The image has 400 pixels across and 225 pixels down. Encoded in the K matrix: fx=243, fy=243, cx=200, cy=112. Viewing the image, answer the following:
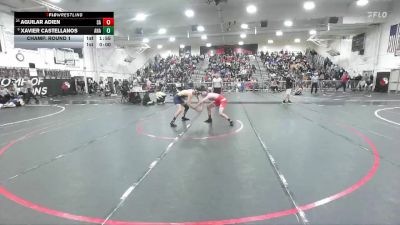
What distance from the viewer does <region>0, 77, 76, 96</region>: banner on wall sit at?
56.3ft

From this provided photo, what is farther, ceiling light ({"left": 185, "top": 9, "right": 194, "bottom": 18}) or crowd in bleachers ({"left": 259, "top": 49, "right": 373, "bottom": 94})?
crowd in bleachers ({"left": 259, "top": 49, "right": 373, "bottom": 94})

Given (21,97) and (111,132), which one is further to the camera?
(21,97)

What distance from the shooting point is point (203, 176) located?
3436 mm

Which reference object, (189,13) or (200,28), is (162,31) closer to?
(200,28)

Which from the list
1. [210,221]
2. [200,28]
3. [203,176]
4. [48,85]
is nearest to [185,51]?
[200,28]

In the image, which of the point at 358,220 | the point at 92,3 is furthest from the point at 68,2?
the point at 358,220

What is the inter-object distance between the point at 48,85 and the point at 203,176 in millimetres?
20571

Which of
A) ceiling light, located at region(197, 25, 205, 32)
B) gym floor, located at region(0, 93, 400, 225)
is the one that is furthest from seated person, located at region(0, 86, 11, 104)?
ceiling light, located at region(197, 25, 205, 32)

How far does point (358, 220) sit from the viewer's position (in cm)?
232

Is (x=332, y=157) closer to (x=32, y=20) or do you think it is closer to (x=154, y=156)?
(x=154, y=156)

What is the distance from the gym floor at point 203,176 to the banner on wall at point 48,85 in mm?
13558

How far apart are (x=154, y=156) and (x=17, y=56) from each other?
18963 mm

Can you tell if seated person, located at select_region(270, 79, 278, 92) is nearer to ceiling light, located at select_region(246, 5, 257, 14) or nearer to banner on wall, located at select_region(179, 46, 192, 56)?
ceiling light, located at select_region(246, 5, 257, 14)

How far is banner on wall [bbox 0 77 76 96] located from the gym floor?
44.5ft
